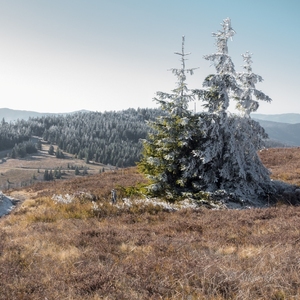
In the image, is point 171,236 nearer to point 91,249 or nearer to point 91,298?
point 91,249

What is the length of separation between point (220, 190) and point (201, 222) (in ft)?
13.3

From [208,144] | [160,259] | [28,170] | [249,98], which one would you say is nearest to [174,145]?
[208,144]

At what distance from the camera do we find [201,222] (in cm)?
999

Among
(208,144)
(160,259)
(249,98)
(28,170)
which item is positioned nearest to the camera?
(160,259)

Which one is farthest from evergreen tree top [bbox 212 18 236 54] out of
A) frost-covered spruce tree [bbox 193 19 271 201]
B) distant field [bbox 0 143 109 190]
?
distant field [bbox 0 143 109 190]

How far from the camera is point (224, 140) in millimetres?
14930

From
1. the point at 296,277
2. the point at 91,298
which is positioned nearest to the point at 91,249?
the point at 91,298

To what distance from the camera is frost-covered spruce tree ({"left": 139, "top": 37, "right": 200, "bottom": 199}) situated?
1424cm

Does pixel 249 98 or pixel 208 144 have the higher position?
pixel 249 98

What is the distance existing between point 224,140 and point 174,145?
9.61 feet

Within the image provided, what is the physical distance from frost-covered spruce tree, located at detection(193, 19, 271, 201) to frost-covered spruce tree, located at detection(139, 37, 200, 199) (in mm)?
708

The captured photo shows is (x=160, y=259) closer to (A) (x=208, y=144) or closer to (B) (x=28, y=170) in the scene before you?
(A) (x=208, y=144)

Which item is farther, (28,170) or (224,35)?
(28,170)

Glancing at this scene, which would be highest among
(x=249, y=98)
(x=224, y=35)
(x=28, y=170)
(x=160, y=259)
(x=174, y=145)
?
(x=224, y=35)
